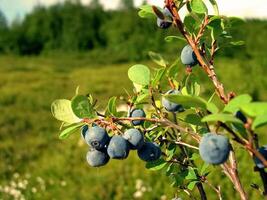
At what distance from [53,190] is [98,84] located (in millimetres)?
14298

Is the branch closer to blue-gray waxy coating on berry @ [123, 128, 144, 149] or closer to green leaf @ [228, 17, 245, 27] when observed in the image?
green leaf @ [228, 17, 245, 27]

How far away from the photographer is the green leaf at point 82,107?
1.04m

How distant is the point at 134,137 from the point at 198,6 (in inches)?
12.4

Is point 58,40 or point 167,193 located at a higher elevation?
point 167,193

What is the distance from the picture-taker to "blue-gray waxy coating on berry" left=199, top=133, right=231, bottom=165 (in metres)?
0.85

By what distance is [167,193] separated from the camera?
20.2ft

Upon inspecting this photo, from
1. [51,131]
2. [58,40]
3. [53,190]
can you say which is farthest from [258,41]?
[53,190]

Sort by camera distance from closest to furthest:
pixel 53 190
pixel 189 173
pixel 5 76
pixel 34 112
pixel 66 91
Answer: pixel 189 173 → pixel 53 190 → pixel 34 112 → pixel 66 91 → pixel 5 76

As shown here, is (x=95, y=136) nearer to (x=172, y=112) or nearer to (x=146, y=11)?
(x=172, y=112)

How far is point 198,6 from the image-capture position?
1153mm

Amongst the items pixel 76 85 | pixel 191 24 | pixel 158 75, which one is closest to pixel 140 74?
pixel 158 75

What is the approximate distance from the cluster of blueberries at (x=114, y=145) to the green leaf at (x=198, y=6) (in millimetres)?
288

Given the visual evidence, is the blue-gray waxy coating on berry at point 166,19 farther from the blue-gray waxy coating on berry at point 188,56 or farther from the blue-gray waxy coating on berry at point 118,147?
the blue-gray waxy coating on berry at point 118,147

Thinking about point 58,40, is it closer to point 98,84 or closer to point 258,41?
point 258,41
